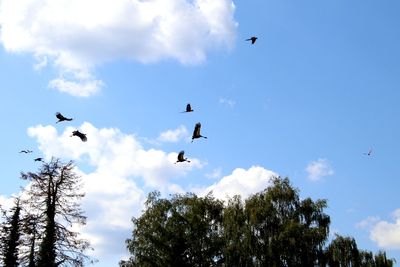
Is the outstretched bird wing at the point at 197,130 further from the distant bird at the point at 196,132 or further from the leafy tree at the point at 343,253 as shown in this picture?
the leafy tree at the point at 343,253

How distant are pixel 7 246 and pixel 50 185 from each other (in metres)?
8.35

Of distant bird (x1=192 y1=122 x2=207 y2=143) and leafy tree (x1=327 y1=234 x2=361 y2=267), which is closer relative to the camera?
distant bird (x1=192 y1=122 x2=207 y2=143)

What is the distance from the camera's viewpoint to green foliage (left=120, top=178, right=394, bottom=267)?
1564 inches

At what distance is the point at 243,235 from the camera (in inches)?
1631

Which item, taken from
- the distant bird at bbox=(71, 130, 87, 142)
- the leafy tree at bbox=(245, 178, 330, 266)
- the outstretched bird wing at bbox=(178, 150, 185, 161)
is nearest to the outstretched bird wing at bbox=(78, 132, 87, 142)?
the distant bird at bbox=(71, 130, 87, 142)

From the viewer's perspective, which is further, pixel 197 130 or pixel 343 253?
pixel 343 253

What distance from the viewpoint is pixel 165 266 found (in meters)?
41.8

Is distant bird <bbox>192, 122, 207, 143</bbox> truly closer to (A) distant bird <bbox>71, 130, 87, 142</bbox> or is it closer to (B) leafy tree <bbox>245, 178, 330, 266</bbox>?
(A) distant bird <bbox>71, 130, 87, 142</bbox>

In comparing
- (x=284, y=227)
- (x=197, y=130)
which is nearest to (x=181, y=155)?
(x=197, y=130)

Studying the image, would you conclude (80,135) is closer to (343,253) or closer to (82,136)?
(82,136)

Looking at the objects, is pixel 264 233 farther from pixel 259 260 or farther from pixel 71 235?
pixel 71 235

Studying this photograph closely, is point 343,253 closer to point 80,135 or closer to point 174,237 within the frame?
point 174,237

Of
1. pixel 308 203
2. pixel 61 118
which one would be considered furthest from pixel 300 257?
pixel 61 118

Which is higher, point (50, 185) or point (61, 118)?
point (50, 185)
